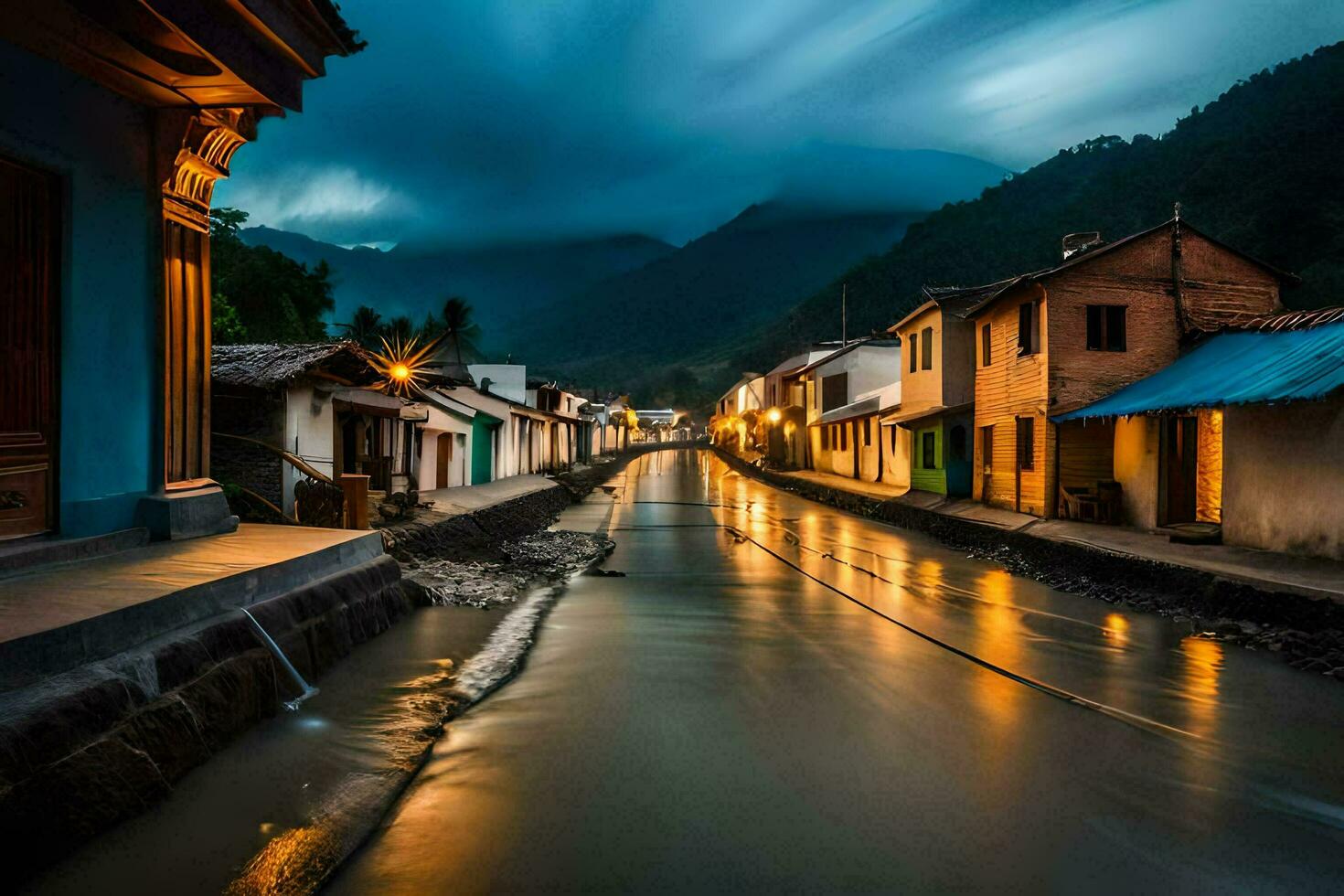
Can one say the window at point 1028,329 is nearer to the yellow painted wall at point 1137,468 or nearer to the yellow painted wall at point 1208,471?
the yellow painted wall at point 1137,468

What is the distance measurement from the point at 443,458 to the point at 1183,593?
2192cm

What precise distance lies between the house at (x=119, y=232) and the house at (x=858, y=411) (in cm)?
2501

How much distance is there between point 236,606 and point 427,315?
67.7 m

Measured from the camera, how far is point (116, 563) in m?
6.49

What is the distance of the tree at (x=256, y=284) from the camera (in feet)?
125

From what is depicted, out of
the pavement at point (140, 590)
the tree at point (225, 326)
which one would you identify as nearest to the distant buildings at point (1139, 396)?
the pavement at point (140, 590)

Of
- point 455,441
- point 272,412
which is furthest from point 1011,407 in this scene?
point 455,441

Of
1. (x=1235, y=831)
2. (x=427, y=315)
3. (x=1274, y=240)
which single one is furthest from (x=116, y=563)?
(x=427, y=315)

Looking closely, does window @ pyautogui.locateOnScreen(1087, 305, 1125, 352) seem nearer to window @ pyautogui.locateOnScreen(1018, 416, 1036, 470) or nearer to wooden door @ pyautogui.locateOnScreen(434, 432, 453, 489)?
window @ pyautogui.locateOnScreen(1018, 416, 1036, 470)

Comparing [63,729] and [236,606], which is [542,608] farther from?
[63,729]

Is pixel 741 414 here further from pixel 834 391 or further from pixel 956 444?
pixel 956 444

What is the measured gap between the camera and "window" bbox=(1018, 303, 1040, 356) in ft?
62.7

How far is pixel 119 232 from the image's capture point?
7.31m

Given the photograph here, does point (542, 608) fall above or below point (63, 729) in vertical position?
below
